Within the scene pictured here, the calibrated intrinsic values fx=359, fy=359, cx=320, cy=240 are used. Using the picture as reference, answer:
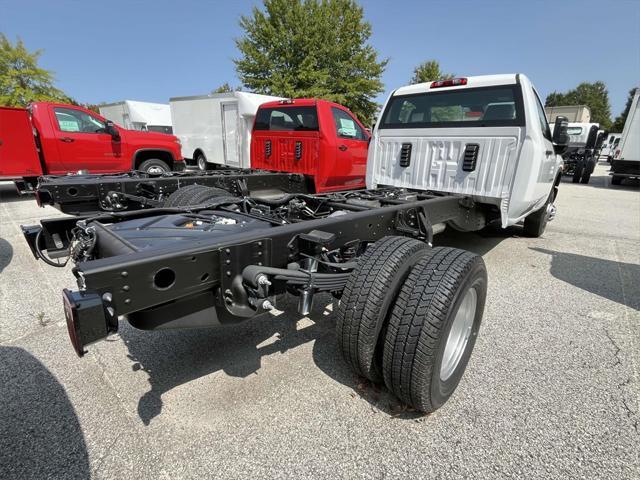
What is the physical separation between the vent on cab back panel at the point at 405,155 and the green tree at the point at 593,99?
306 feet

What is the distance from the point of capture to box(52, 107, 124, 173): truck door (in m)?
7.89

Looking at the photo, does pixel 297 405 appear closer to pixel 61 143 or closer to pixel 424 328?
pixel 424 328

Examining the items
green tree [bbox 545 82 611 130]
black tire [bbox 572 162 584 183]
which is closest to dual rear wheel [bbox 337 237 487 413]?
black tire [bbox 572 162 584 183]

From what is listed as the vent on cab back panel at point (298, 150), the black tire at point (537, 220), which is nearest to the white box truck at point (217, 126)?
the vent on cab back panel at point (298, 150)

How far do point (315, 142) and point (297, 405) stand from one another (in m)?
5.02

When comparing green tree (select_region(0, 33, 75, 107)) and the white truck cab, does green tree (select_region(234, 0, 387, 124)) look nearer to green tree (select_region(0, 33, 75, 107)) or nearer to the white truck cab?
green tree (select_region(0, 33, 75, 107))

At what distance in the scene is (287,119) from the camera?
6969mm

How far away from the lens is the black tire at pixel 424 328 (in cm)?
181

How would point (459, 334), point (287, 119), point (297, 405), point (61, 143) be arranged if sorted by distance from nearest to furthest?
point (297, 405)
point (459, 334)
point (287, 119)
point (61, 143)

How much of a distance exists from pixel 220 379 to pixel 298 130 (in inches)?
206

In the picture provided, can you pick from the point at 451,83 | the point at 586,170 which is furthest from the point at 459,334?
the point at 586,170

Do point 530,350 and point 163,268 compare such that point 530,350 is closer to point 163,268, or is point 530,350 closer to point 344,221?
point 344,221

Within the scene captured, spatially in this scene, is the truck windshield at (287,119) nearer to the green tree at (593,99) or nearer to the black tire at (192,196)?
the black tire at (192,196)

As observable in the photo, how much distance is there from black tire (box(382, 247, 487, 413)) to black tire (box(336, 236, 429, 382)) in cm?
7
